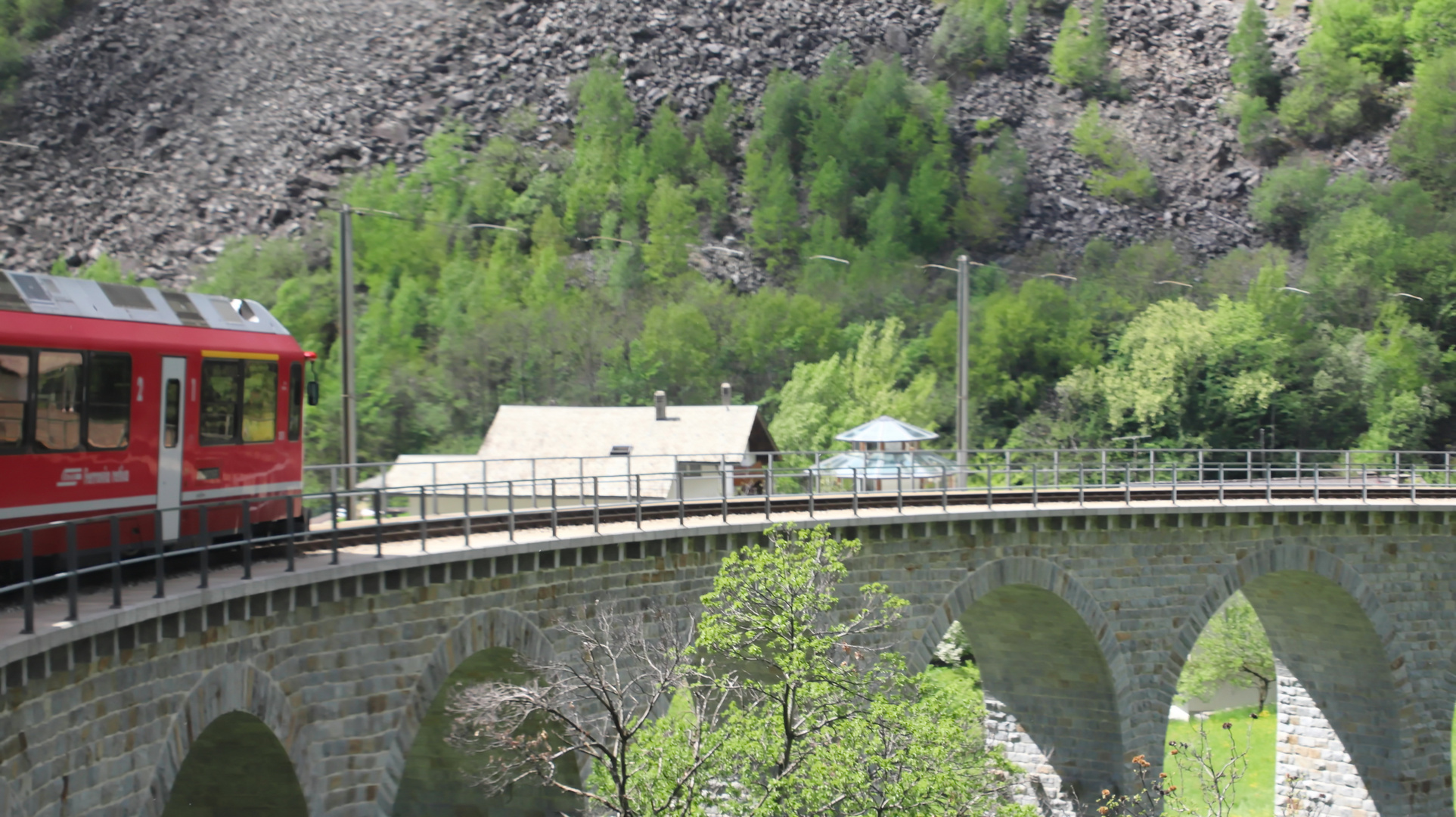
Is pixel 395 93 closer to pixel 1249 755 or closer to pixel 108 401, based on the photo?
pixel 1249 755

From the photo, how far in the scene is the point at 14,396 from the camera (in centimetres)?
1315

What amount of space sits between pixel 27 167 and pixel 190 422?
9642 centimetres

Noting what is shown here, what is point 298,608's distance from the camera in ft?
47.6

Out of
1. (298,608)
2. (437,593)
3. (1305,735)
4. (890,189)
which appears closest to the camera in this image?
(298,608)

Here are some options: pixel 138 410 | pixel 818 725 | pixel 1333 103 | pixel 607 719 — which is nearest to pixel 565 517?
pixel 607 719

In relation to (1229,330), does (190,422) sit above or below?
below

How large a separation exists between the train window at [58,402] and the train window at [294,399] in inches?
142

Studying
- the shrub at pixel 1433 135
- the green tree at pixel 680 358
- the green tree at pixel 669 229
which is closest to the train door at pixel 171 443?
the green tree at pixel 680 358

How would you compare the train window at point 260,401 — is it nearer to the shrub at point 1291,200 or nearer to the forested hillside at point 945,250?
the forested hillside at point 945,250

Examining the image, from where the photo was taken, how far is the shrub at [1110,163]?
88438mm

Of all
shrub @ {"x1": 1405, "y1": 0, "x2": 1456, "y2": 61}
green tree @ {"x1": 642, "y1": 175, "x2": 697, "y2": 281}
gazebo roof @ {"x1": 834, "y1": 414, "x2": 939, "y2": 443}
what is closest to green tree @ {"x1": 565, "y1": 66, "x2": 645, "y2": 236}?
green tree @ {"x1": 642, "y1": 175, "x2": 697, "y2": 281}

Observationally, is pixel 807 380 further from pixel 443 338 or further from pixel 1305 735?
pixel 1305 735

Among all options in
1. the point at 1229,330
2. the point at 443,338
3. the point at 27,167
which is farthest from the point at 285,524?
the point at 27,167

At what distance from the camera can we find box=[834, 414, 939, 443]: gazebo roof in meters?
34.1
